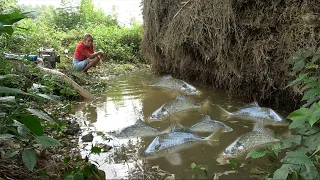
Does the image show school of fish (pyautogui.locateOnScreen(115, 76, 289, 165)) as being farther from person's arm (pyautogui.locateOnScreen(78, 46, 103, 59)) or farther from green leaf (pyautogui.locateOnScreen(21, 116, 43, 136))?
person's arm (pyautogui.locateOnScreen(78, 46, 103, 59))

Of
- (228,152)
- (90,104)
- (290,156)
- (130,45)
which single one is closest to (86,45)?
(90,104)

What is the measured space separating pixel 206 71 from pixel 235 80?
1373 millimetres

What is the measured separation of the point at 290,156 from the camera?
2.07 m

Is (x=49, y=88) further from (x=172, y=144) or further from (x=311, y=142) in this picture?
(x=311, y=142)

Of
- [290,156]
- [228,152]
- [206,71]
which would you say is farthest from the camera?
[206,71]

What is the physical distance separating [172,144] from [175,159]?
0.26 meters

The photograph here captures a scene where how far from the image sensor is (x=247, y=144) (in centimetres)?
369

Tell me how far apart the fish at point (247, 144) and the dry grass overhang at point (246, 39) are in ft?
5.13

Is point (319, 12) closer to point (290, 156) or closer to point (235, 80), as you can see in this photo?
point (235, 80)

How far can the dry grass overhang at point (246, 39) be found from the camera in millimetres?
4844

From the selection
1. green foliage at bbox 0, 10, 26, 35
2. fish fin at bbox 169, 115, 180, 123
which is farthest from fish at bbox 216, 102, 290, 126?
green foliage at bbox 0, 10, 26, 35

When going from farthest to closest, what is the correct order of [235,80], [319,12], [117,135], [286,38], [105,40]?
[105,40] → [235,80] → [286,38] → [319,12] → [117,135]

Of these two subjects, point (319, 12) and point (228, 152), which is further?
point (319, 12)

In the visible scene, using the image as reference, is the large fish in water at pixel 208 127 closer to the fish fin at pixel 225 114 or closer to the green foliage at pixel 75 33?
the fish fin at pixel 225 114
